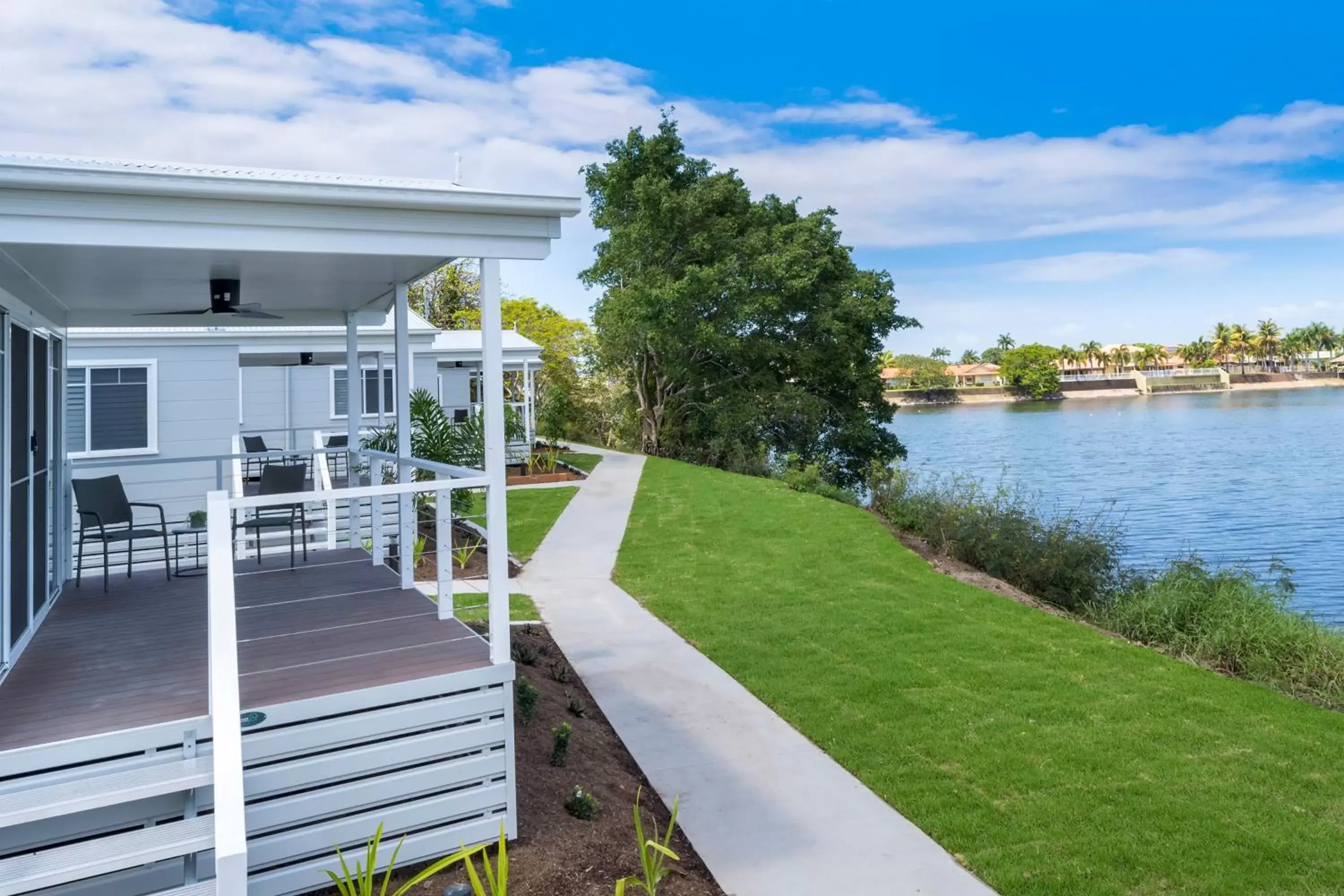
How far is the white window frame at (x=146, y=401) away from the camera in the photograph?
1176 cm

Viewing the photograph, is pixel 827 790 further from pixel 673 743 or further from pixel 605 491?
pixel 605 491

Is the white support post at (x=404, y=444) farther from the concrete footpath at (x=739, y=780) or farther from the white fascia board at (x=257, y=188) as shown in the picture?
the concrete footpath at (x=739, y=780)

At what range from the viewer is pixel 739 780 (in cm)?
528

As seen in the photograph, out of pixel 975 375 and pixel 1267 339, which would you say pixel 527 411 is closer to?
pixel 975 375

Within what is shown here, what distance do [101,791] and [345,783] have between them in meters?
0.92

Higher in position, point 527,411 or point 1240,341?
point 1240,341

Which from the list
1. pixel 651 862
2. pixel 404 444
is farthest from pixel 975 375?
pixel 651 862

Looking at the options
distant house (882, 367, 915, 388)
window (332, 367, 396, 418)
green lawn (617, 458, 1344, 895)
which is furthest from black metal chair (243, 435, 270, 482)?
distant house (882, 367, 915, 388)

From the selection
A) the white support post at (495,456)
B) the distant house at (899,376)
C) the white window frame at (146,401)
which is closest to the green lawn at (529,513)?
the white window frame at (146,401)

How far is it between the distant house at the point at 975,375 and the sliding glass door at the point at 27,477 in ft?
277

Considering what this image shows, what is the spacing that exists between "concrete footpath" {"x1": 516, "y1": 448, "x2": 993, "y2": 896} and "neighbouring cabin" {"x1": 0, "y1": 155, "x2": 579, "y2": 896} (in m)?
1.19

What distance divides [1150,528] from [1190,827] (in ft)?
52.0

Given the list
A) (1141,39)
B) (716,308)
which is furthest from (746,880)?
(1141,39)

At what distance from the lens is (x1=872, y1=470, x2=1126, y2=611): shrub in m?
11.3
